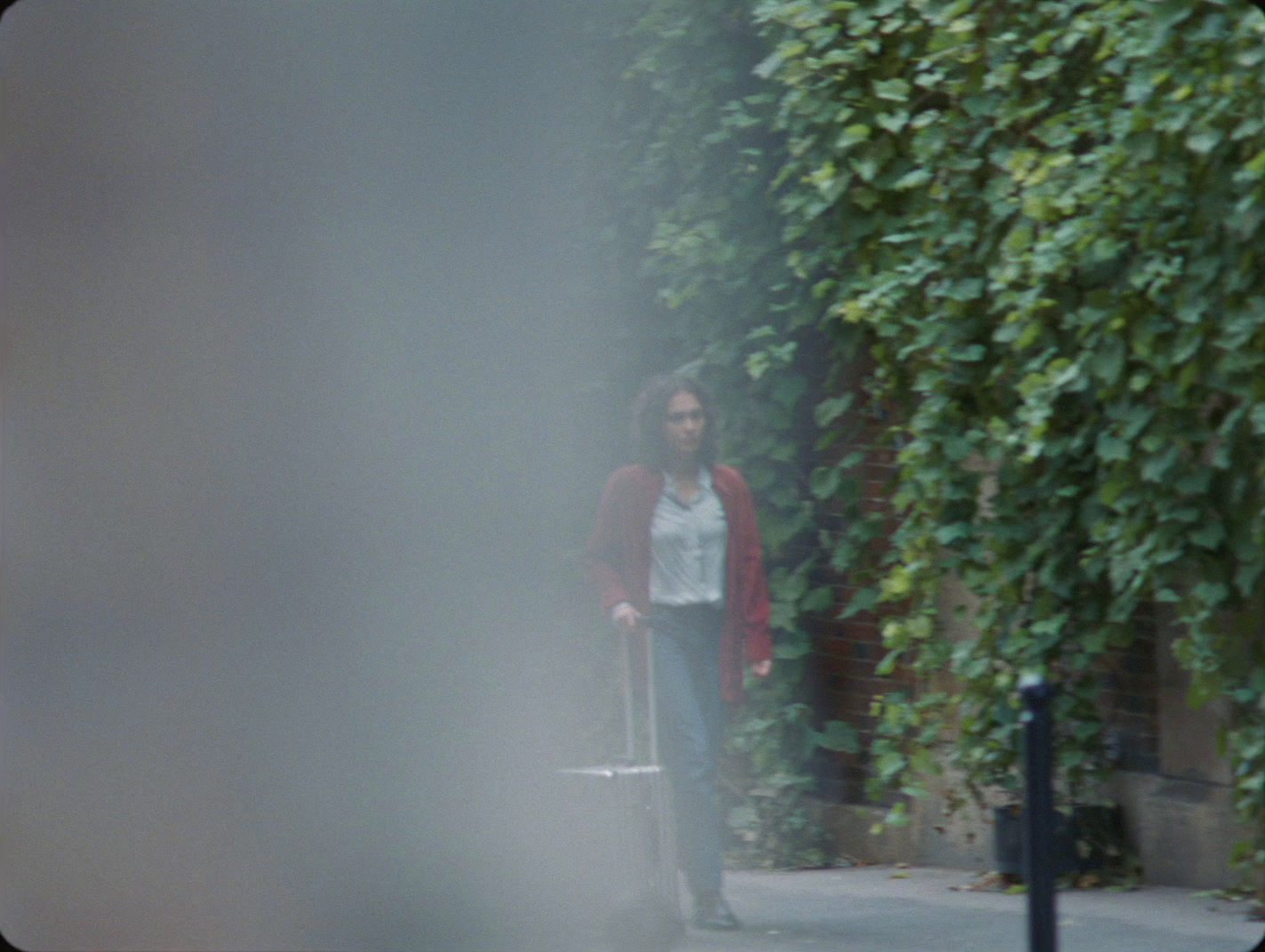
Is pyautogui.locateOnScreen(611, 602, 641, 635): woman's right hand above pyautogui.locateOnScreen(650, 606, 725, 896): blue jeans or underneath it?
above

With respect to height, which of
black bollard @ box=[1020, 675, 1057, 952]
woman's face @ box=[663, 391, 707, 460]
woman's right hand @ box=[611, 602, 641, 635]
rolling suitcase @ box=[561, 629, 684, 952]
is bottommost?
rolling suitcase @ box=[561, 629, 684, 952]

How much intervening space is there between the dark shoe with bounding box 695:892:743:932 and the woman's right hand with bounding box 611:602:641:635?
3.23ft

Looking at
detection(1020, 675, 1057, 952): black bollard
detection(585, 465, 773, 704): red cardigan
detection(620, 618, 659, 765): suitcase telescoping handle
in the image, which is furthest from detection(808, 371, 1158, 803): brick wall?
detection(1020, 675, 1057, 952): black bollard

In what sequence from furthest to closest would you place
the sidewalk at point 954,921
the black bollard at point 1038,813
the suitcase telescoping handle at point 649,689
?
the suitcase telescoping handle at point 649,689 < the sidewalk at point 954,921 < the black bollard at point 1038,813

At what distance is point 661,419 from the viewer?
23.3 feet

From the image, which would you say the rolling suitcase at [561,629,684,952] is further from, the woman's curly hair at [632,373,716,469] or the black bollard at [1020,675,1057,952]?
the black bollard at [1020,675,1057,952]

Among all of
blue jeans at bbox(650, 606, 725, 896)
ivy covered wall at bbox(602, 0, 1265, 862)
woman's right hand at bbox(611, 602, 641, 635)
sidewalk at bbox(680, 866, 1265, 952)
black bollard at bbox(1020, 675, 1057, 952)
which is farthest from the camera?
blue jeans at bbox(650, 606, 725, 896)

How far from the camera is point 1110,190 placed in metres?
6.03

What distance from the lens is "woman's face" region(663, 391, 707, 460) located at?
23.2 ft

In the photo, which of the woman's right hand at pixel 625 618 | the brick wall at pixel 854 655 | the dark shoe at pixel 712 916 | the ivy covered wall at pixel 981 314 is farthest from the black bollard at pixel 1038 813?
the brick wall at pixel 854 655

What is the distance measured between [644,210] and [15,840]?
4777 mm

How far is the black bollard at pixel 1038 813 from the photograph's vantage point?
13.6 feet

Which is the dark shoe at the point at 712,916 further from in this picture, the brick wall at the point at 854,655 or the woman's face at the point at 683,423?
the brick wall at the point at 854,655

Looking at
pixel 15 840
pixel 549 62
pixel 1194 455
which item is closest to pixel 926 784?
pixel 1194 455
